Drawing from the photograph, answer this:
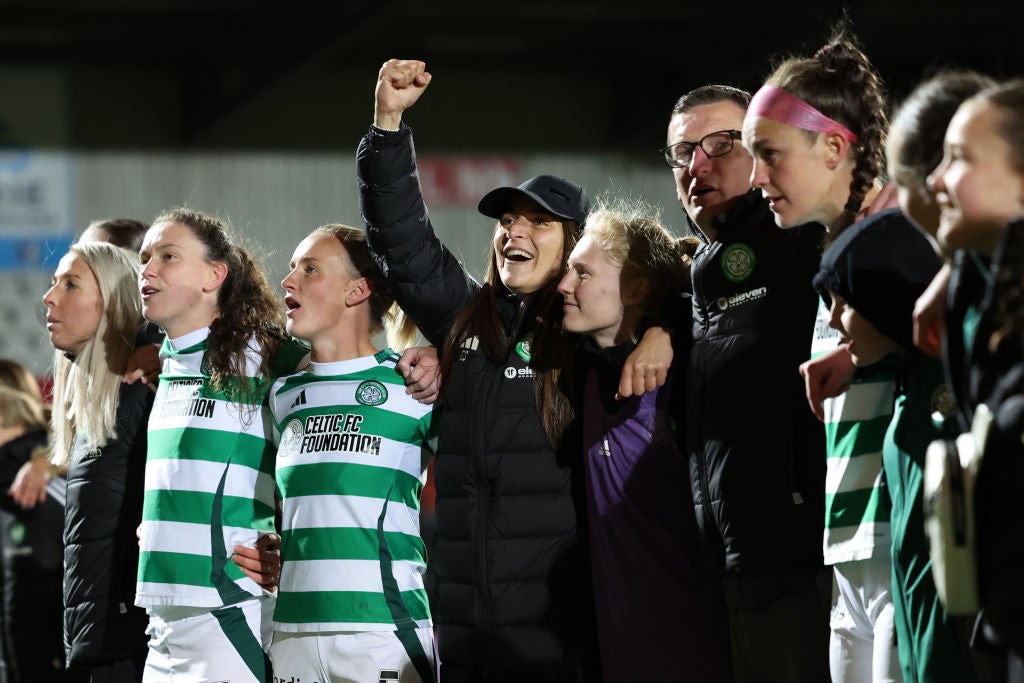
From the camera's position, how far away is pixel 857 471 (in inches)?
87.6

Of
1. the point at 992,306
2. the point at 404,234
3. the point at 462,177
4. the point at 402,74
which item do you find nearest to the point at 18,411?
the point at 404,234

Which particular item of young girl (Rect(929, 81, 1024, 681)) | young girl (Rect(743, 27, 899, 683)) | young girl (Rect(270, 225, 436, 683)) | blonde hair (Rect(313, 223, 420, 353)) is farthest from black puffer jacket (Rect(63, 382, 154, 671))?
young girl (Rect(929, 81, 1024, 681))

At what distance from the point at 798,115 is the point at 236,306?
1.79 m

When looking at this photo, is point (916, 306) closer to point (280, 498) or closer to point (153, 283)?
point (280, 498)

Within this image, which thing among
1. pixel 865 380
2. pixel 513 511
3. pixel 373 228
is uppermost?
pixel 373 228

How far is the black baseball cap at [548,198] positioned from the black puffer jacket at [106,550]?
1254 mm

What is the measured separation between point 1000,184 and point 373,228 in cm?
164

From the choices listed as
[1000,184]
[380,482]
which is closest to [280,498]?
[380,482]

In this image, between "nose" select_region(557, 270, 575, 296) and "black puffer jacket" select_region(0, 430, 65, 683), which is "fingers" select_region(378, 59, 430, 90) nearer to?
"nose" select_region(557, 270, 575, 296)

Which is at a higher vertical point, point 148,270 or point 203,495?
point 148,270

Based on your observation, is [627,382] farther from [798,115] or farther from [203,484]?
[203,484]

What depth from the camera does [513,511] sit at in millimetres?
2777

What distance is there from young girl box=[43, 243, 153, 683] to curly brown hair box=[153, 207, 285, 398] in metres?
0.34

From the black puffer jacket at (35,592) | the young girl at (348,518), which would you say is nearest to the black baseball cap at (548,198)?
the young girl at (348,518)
